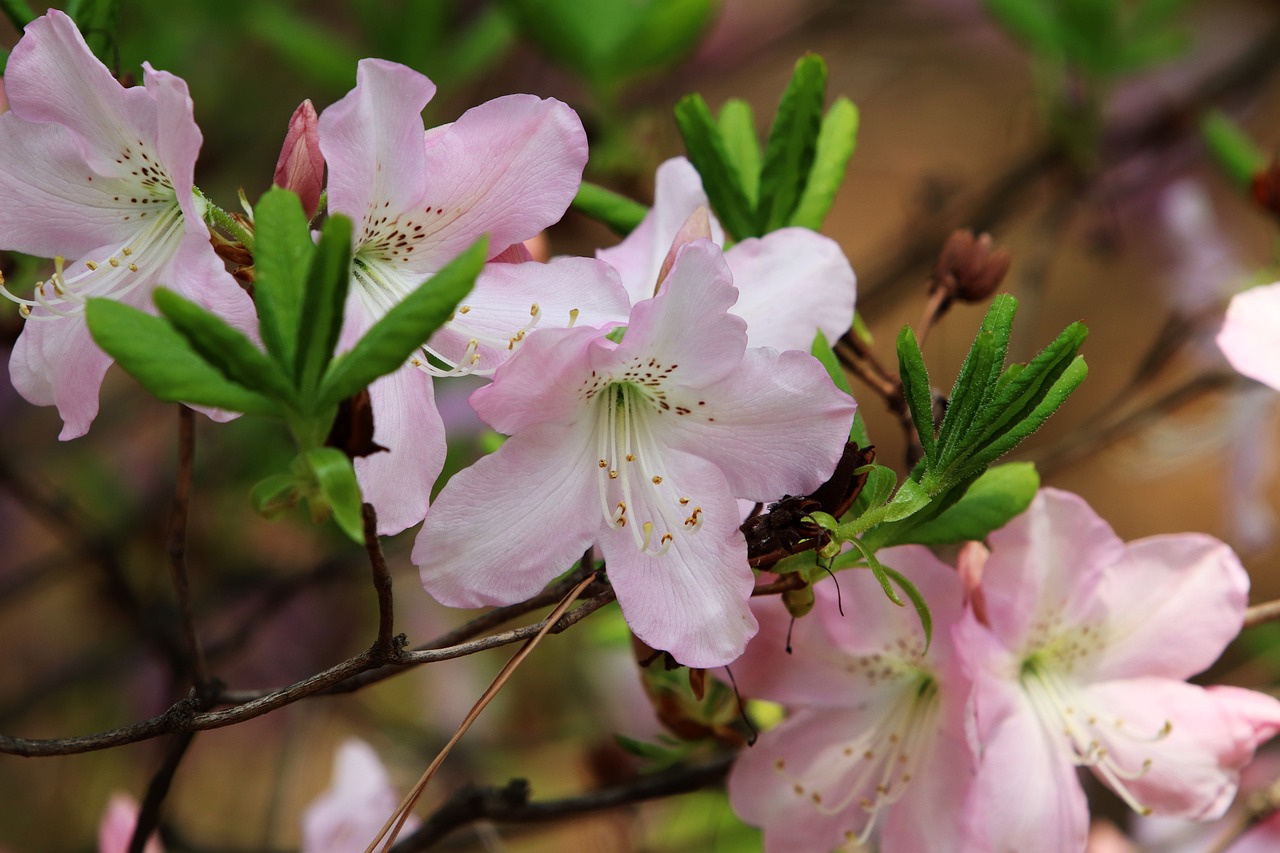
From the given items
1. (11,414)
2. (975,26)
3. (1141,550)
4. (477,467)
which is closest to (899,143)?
(975,26)

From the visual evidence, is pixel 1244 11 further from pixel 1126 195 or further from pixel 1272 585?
pixel 1272 585

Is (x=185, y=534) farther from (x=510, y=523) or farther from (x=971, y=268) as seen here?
(x=971, y=268)

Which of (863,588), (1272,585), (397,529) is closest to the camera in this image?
(397,529)

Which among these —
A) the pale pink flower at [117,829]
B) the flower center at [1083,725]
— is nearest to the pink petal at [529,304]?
the flower center at [1083,725]

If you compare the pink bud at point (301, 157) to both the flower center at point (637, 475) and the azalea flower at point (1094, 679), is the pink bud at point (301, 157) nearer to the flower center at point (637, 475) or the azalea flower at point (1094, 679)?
the flower center at point (637, 475)

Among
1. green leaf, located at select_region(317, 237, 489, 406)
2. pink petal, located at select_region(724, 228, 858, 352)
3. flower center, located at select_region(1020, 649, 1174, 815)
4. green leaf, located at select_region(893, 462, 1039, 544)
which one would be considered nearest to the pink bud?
green leaf, located at select_region(317, 237, 489, 406)

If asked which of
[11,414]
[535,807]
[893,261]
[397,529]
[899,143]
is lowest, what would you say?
[899,143]

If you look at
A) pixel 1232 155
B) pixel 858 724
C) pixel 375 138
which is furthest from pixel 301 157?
pixel 1232 155
